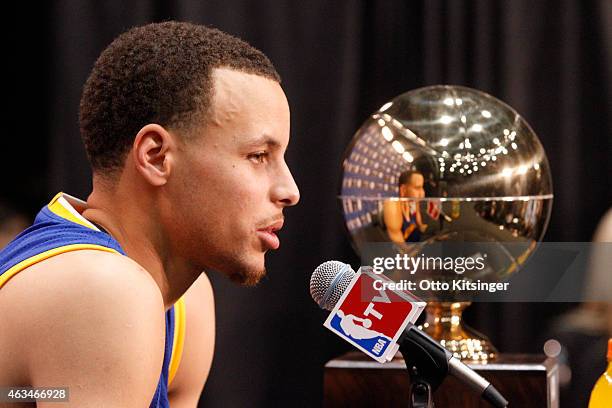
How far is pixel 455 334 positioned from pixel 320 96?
0.70 meters

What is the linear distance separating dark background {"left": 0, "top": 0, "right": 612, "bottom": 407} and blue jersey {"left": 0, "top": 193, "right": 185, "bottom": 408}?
2.82ft

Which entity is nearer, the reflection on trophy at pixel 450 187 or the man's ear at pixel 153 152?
the man's ear at pixel 153 152

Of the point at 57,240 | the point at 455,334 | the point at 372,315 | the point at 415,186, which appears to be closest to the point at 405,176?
the point at 415,186

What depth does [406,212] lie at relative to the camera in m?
1.39

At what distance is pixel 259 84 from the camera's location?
1053 mm

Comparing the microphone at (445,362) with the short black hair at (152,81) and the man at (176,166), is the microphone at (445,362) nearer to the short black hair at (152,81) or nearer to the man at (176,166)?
the man at (176,166)

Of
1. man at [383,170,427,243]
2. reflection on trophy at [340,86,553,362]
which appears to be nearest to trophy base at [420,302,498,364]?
reflection on trophy at [340,86,553,362]

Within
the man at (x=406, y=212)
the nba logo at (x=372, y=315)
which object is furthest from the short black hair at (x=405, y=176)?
the nba logo at (x=372, y=315)

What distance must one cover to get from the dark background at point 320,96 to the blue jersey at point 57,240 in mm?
859

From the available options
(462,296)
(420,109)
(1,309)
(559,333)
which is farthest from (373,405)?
(1,309)

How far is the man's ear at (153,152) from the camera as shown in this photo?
1.01 meters

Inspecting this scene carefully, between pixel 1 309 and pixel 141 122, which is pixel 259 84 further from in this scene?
pixel 1 309

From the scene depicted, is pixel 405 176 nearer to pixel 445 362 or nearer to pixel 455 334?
pixel 455 334

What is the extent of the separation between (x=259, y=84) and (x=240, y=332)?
104 centimetres
